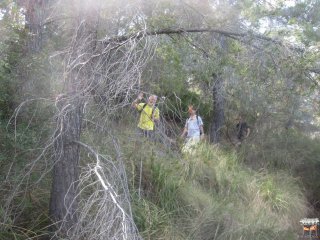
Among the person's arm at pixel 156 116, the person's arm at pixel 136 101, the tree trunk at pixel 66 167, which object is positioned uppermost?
the person's arm at pixel 136 101

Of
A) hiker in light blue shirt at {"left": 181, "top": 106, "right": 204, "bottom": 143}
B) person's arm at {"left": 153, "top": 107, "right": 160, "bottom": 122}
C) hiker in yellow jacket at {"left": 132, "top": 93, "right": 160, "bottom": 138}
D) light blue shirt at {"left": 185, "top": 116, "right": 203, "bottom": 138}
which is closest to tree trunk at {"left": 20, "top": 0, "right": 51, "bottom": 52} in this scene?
hiker in yellow jacket at {"left": 132, "top": 93, "right": 160, "bottom": 138}

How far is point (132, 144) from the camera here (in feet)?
Result: 23.8

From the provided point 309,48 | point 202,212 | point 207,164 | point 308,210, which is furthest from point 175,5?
point 308,210

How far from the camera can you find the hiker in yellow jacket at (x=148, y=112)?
485cm

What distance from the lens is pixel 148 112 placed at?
5359mm

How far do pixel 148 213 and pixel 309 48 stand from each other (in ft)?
9.39

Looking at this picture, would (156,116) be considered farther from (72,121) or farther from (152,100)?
(72,121)

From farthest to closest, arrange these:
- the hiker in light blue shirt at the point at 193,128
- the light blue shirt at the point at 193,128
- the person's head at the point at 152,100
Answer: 1. the light blue shirt at the point at 193,128
2. the hiker in light blue shirt at the point at 193,128
3. the person's head at the point at 152,100

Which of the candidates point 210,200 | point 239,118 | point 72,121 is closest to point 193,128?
point 210,200

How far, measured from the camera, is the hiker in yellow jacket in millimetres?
4849

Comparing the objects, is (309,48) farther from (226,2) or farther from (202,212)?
(202,212)

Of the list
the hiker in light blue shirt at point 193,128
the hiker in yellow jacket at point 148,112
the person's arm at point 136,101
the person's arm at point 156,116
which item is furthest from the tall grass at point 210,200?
the person's arm at point 136,101

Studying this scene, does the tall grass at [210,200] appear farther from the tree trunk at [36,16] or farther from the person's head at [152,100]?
the tree trunk at [36,16]

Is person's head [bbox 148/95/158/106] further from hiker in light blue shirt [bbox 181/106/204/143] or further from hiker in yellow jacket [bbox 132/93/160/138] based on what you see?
hiker in light blue shirt [bbox 181/106/204/143]
